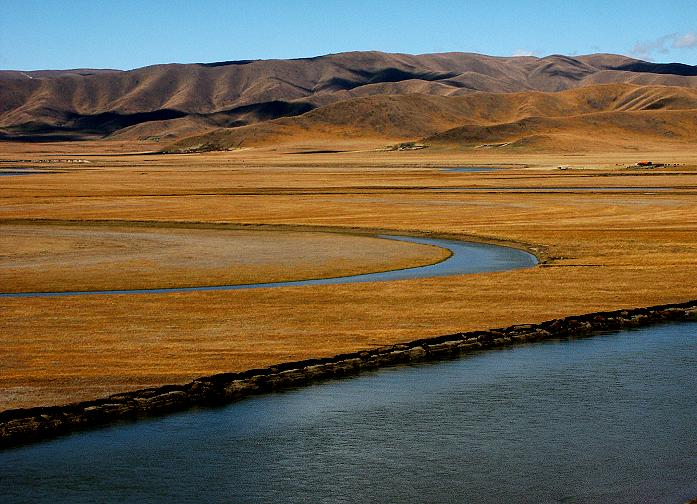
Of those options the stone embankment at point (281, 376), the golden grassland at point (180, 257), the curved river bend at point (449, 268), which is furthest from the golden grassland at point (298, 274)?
the curved river bend at point (449, 268)

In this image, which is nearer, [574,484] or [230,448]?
[574,484]

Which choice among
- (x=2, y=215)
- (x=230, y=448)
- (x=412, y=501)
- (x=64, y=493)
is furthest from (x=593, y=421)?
(x=2, y=215)

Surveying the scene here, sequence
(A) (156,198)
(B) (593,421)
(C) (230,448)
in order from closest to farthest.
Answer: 1. (C) (230,448)
2. (B) (593,421)
3. (A) (156,198)

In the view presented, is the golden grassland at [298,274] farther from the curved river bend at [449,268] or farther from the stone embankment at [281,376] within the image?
Answer: the curved river bend at [449,268]

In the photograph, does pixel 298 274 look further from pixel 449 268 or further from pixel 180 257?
pixel 180 257

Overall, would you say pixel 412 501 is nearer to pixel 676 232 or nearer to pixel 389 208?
pixel 676 232

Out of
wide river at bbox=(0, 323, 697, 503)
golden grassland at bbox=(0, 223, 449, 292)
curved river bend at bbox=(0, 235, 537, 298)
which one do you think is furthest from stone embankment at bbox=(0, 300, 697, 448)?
golden grassland at bbox=(0, 223, 449, 292)

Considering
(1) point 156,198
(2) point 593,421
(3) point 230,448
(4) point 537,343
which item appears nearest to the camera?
(3) point 230,448
